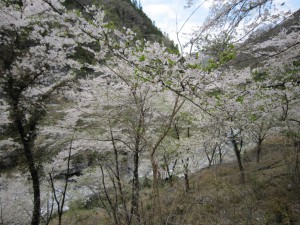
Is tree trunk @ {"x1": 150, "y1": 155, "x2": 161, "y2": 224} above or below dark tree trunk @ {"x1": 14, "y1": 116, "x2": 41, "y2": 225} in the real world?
below

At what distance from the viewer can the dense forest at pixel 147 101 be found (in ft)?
9.25

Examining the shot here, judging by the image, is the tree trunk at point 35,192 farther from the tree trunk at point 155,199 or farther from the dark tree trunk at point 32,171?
the tree trunk at point 155,199

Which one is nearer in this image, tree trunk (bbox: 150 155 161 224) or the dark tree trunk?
tree trunk (bbox: 150 155 161 224)

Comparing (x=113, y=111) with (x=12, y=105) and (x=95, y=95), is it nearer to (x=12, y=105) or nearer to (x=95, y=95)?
(x=95, y=95)

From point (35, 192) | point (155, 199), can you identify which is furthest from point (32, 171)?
point (155, 199)

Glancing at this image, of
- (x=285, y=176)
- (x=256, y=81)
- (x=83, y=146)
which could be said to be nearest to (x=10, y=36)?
(x=83, y=146)

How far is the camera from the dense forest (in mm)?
2820

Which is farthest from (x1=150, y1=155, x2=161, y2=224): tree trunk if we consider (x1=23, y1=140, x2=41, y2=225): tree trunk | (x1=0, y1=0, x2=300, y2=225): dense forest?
(x1=23, y1=140, x2=41, y2=225): tree trunk

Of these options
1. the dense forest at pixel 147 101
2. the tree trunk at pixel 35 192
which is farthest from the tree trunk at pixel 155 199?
the tree trunk at pixel 35 192

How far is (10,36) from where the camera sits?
20.9 feet

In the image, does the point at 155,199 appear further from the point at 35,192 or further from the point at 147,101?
the point at 35,192

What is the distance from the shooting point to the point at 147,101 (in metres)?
6.45

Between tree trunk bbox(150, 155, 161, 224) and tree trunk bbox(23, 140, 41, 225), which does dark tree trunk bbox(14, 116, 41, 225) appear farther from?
tree trunk bbox(150, 155, 161, 224)

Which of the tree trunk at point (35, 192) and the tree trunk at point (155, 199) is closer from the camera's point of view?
the tree trunk at point (155, 199)
